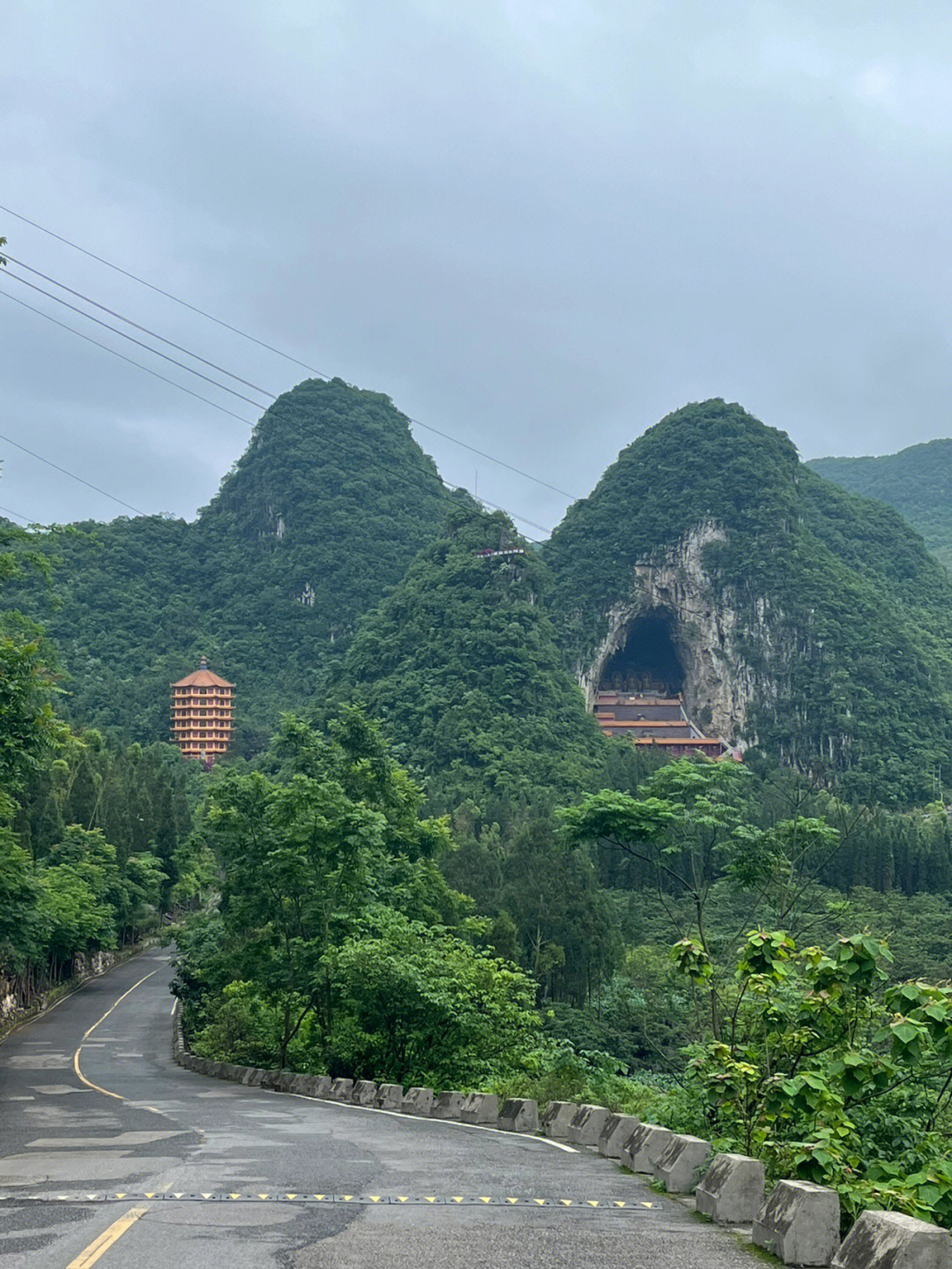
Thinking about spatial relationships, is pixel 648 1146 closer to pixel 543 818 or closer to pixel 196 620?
pixel 543 818

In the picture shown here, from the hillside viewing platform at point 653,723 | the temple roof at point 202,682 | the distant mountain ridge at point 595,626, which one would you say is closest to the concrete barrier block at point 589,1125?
the distant mountain ridge at point 595,626

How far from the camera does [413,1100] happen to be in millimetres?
17641

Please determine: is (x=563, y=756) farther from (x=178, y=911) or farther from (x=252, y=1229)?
(x=252, y=1229)

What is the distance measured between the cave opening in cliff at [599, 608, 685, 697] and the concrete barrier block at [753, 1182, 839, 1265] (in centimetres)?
15923

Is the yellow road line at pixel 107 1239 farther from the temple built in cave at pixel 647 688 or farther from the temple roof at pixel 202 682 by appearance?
the temple roof at pixel 202 682

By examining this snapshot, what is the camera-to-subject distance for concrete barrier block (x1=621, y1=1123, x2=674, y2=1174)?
36.6 ft

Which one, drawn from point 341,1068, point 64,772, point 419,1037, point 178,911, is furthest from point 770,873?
point 178,911

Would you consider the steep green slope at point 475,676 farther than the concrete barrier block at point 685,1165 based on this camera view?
Yes

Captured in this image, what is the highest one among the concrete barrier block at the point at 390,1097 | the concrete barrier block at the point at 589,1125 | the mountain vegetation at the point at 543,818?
the mountain vegetation at the point at 543,818

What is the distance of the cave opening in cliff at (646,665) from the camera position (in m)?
167

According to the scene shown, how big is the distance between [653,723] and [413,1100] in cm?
13331

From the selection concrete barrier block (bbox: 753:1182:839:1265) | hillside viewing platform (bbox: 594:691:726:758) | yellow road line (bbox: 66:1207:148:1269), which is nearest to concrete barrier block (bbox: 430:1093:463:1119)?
yellow road line (bbox: 66:1207:148:1269)

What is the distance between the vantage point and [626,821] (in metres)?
21.5

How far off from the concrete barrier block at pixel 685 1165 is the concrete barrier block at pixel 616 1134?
1.83 metres
